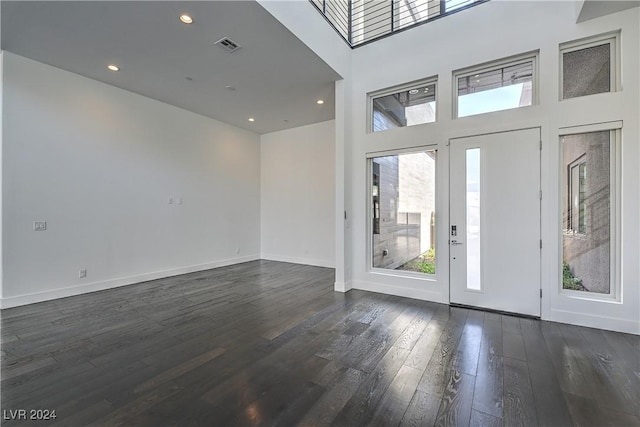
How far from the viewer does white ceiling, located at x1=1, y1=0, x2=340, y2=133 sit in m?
2.86

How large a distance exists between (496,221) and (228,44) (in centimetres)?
405

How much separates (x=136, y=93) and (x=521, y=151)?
612 cm

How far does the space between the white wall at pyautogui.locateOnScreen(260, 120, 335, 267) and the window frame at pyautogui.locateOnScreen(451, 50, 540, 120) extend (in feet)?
9.61

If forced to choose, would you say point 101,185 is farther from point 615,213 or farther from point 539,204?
point 615,213

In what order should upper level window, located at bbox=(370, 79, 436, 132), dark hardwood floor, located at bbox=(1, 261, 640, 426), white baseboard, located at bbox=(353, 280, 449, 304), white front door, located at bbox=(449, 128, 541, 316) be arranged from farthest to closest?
upper level window, located at bbox=(370, 79, 436, 132) → white baseboard, located at bbox=(353, 280, 449, 304) → white front door, located at bbox=(449, 128, 541, 316) → dark hardwood floor, located at bbox=(1, 261, 640, 426)

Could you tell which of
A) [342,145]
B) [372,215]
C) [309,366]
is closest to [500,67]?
[342,145]

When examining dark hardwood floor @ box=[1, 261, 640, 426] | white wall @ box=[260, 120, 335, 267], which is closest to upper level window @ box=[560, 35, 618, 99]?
dark hardwood floor @ box=[1, 261, 640, 426]

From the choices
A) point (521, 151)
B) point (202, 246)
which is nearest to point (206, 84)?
point (202, 246)

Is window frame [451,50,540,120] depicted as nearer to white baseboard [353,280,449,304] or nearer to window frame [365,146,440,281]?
window frame [365,146,440,281]

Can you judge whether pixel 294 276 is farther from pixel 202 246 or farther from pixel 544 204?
pixel 544 204

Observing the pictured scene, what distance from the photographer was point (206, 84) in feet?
14.6

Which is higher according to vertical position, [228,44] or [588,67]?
[228,44]

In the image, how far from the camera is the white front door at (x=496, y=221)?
Result: 3.27 m

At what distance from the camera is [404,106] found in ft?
13.9
